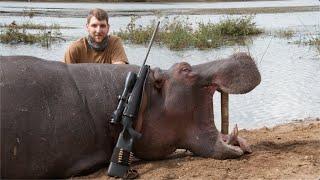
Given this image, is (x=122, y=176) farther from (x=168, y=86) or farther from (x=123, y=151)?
(x=168, y=86)

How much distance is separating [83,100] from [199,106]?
3.24 feet

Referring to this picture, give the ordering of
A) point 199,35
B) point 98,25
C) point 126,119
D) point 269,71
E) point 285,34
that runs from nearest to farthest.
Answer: point 126,119 < point 98,25 < point 269,71 < point 199,35 < point 285,34

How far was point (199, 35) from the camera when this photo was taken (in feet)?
59.8

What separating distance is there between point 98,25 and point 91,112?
1.65m

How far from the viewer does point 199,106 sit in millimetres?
5566

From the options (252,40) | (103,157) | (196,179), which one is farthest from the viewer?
(252,40)

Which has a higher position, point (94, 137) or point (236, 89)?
point (236, 89)

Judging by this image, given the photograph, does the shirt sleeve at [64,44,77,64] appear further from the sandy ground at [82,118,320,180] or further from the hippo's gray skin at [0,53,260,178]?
the sandy ground at [82,118,320,180]

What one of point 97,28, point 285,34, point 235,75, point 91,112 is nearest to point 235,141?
point 235,75

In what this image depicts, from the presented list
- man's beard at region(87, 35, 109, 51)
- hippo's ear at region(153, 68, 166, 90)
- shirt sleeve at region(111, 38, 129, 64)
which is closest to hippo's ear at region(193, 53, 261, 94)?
hippo's ear at region(153, 68, 166, 90)

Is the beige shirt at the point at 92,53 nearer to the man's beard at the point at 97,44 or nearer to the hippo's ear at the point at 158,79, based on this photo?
the man's beard at the point at 97,44

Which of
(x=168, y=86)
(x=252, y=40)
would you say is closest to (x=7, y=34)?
(x=252, y=40)

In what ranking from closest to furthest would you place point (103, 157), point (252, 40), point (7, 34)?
point (103, 157) < point (7, 34) < point (252, 40)

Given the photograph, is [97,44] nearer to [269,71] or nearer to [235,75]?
[235,75]
